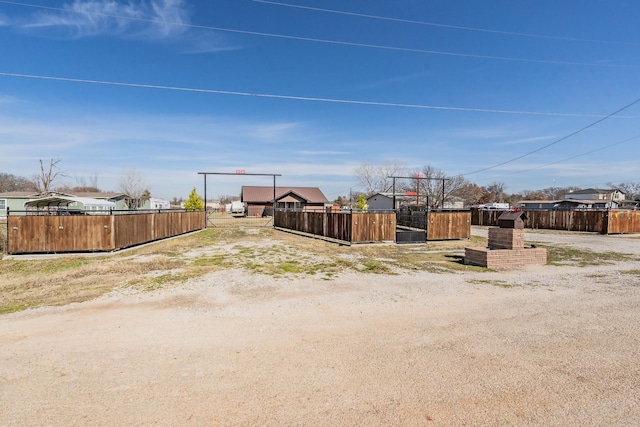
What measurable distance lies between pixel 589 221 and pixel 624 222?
1.97m

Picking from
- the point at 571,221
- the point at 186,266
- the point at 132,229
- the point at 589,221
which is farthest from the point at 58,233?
the point at 571,221

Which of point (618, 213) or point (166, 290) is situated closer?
point (166, 290)

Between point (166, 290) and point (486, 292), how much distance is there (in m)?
6.66

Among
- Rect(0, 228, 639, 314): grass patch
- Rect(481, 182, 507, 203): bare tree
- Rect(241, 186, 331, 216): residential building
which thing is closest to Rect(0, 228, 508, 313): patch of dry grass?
Rect(0, 228, 639, 314): grass patch

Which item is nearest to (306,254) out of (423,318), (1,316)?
(423,318)

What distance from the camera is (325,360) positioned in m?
3.77

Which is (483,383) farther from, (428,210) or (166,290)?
(428,210)

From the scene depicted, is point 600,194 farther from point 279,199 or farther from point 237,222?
point 237,222

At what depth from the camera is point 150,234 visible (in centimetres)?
1638

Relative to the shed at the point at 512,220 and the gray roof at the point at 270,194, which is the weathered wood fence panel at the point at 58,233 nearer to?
the shed at the point at 512,220

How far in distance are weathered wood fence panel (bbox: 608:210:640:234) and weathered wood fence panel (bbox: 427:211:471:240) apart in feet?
42.1

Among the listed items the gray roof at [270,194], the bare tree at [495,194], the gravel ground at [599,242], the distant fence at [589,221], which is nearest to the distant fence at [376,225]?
the gravel ground at [599,242]

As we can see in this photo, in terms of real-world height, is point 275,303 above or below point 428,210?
below

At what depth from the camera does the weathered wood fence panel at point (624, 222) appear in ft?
75.1
